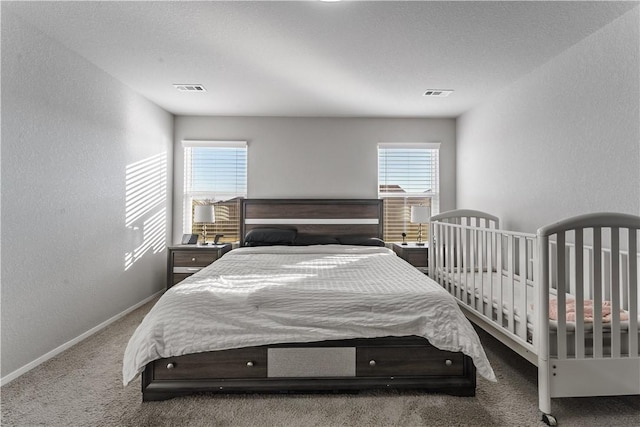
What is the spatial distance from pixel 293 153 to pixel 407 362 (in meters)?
3.09

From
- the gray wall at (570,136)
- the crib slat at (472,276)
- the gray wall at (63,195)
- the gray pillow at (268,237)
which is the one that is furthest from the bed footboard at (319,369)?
the gray pillow at (268,237)

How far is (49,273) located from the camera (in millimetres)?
2441

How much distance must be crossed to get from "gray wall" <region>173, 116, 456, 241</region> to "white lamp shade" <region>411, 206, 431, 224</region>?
667 mm

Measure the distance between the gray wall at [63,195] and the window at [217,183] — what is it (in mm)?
741

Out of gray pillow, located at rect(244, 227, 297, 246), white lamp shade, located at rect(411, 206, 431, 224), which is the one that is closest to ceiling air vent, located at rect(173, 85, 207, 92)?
gray pillow, located at rect(244, 227, 297, 246)

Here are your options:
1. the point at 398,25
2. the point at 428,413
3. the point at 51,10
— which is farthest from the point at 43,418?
the point at 398,25

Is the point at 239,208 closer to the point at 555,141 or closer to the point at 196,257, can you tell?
the point at 196,257

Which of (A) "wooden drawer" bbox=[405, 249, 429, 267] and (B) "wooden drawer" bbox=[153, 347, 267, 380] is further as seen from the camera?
(A) "wooden drawer" bbox=[405, 249, 429, 267]

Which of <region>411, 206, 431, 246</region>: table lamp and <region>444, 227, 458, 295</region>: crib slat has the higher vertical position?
<region>411, 206, 431, 246</region>: table lamp

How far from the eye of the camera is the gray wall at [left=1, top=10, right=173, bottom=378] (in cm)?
215

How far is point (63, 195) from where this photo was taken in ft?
8.41

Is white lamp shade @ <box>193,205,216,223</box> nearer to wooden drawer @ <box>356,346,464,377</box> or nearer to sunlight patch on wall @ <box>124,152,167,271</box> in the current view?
sunlight patch on wall @ <box>124,152,167,271</box>

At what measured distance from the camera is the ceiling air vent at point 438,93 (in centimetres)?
345

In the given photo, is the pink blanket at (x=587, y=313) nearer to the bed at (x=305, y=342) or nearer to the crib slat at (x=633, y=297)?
the crib slat at (x=633, y=297)
